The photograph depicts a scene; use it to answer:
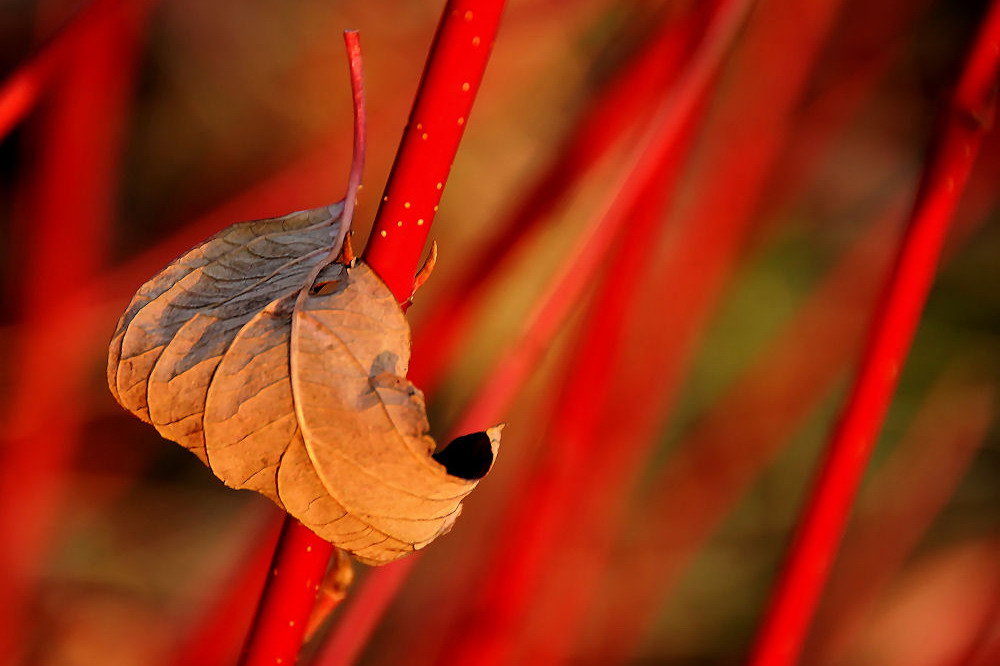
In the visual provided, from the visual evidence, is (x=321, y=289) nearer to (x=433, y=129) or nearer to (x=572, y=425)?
(x=433, y=129)

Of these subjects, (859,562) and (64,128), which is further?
(859,562)

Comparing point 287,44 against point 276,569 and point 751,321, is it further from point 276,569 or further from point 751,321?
point 276,569

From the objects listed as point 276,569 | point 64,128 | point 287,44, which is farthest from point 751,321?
point 276,569

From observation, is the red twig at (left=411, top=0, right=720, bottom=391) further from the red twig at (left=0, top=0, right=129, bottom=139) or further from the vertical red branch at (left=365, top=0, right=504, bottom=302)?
the vertical red branch at (left=365, top=0, right=504, bottom=302)

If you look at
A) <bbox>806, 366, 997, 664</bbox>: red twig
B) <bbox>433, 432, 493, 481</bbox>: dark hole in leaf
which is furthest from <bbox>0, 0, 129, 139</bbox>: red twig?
<bbox>806, 366, 997, 664</bbox>: red twig

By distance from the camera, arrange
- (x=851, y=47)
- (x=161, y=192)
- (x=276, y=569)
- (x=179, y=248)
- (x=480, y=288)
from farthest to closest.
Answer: (x=161, y=192)
(x=851, y=47)
(x=179, y=248)
(x=480, y=288)
(x=276, y=569)
